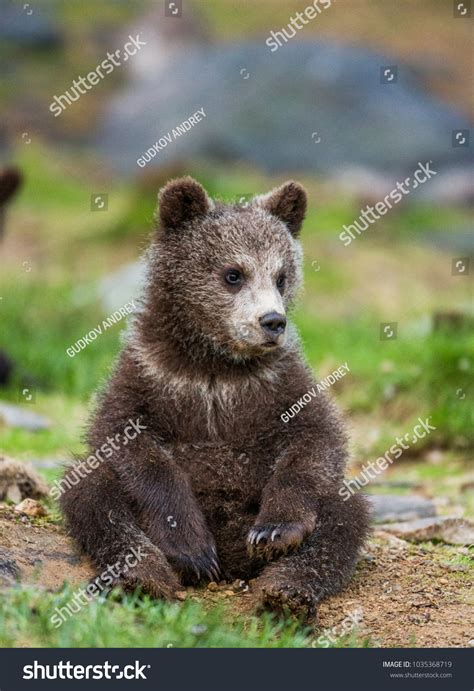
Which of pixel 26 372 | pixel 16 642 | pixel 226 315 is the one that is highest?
pixel 226 315

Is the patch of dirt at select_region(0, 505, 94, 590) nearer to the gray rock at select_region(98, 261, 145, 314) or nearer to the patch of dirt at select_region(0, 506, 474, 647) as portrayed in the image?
the patch of dirt at select_region(0, 506, 474, 647)

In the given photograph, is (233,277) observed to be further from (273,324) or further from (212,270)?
(273,324)

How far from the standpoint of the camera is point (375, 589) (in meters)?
6.23

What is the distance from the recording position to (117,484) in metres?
6.18

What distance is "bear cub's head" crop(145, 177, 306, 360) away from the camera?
645 cm

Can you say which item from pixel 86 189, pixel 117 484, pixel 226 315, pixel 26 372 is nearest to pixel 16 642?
pixel 117 484

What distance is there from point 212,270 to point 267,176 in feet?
60.3

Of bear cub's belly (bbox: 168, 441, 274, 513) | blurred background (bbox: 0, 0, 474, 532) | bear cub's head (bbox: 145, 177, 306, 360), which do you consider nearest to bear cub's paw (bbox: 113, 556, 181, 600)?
bear cub's belly (bbox: 168, 441, 274, 513)

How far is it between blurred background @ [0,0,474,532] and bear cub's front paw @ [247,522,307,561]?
2228 mm

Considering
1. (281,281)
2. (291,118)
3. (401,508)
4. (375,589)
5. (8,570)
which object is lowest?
(401,508)

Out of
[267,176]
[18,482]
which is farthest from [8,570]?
[267,176]

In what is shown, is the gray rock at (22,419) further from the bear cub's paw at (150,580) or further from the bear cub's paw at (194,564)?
the bear cub's paw at (150,580)
